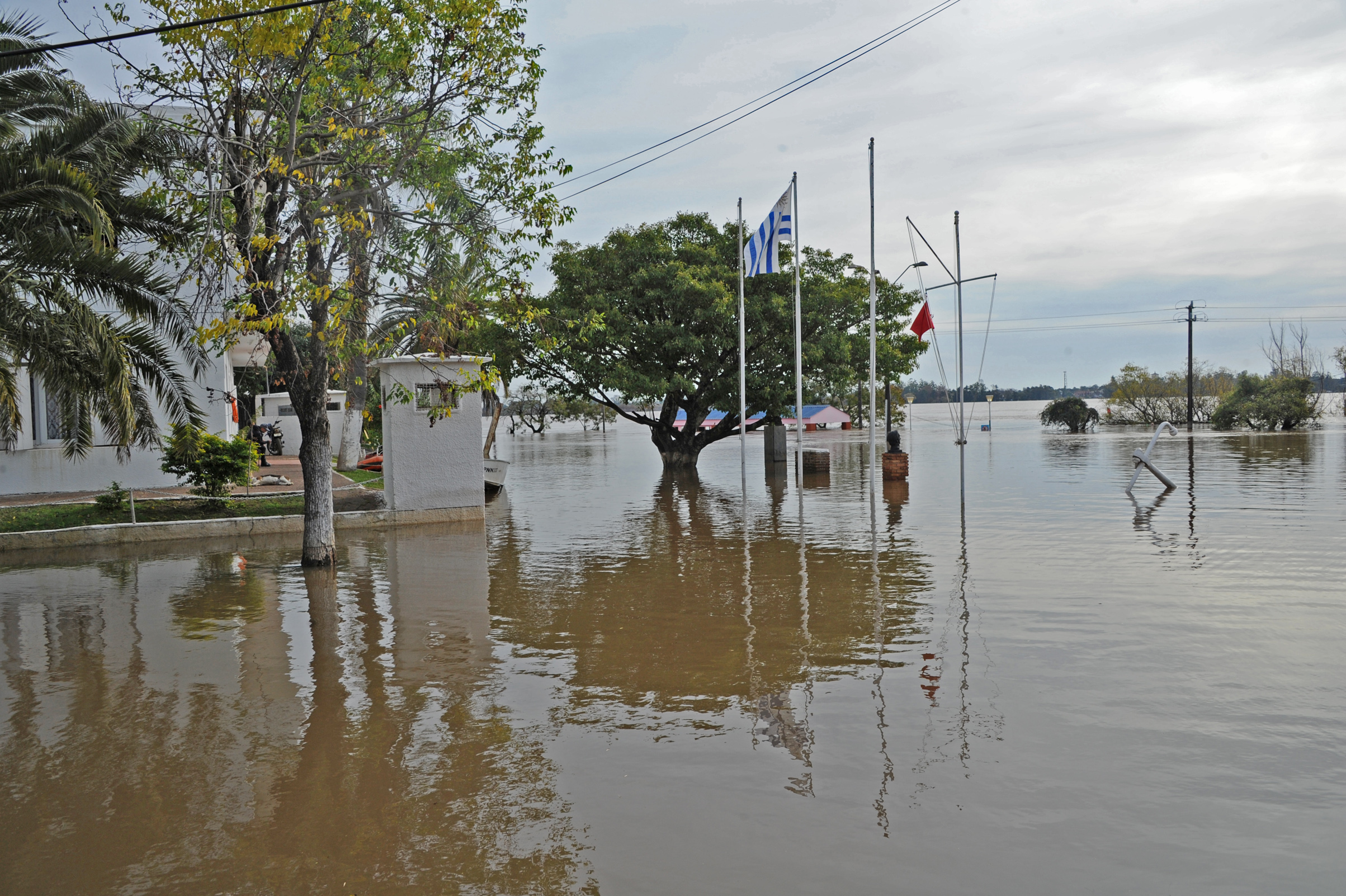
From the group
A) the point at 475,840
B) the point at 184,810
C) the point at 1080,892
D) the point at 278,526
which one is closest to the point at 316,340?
the point at 278,526

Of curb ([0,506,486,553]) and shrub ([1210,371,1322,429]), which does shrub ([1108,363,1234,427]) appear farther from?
curb ([0,506,486,553])

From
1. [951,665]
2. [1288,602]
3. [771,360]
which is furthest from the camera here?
[771,360]

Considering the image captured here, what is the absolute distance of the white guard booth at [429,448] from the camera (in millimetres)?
18266

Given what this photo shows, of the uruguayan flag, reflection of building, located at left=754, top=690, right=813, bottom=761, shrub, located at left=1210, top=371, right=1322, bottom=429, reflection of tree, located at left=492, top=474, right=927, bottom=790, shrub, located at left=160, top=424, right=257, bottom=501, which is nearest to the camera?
reflection of building, located at left=754, top=690, right=813, bottom=761

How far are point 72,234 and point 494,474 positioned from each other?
13901 millimetres

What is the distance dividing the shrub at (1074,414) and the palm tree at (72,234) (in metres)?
56.5

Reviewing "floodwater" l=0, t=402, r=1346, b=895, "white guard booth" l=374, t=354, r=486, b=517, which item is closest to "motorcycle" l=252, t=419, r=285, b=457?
"white guard booth" l=374, t=354, r=486, b=517

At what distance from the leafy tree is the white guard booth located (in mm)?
9937

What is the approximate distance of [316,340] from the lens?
13.0 metres

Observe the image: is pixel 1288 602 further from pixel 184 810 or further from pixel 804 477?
pixel 804 477

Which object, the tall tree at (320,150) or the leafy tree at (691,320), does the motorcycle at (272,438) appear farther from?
the tall tree at (320,150)

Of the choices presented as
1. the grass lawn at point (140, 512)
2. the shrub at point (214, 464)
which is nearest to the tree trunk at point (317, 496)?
the grass lawn at point (140, 512)

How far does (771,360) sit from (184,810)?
88.5ft

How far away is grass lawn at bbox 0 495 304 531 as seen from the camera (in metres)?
16.4
